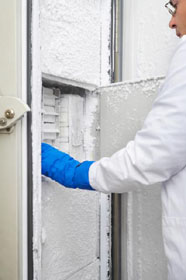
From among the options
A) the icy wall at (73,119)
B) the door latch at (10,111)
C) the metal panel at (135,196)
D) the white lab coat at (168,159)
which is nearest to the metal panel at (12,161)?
the door latch at (10,111)

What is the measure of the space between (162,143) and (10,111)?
39 cm

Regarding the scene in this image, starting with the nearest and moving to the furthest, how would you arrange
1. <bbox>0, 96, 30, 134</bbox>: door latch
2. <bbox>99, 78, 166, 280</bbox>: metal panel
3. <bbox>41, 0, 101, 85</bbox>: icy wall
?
1. <bbox>0, 96, 30, 134</bbox>: door latch
2. <bbox>41, 0, 101, 85</bbox>: icy wall
3. <bbox>99, 78, 166, 280</bbox>: metal panel

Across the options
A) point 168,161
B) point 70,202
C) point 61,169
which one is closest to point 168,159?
point 168,161

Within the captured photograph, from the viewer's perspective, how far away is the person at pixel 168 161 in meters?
0.70

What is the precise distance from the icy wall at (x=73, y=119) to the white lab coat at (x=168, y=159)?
286 millimetres

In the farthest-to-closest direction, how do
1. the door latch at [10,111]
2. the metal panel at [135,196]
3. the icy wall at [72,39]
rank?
the metal panel at [135,196], the icy wall at [72,39], the door latch at [10,111]

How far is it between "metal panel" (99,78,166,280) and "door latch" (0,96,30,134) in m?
0.46

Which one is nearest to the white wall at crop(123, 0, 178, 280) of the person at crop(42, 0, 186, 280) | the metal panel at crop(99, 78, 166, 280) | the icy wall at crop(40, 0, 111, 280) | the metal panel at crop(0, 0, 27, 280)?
the metal panel at crop(99, 78, 166, 280)

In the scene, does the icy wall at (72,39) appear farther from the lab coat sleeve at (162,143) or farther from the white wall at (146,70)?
the lab coat sleeve at (162,143)

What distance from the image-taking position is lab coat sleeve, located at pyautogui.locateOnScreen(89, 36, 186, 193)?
2.30 ft

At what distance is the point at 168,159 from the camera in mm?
712

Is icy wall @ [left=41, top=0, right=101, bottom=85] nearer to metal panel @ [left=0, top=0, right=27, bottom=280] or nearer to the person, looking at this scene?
metal panel @ [left=0, top=0, right=27, bottom=280]

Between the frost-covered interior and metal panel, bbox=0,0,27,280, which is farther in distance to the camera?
the frost-covered interior

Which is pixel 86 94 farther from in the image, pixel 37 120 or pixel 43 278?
pixel 43 278
